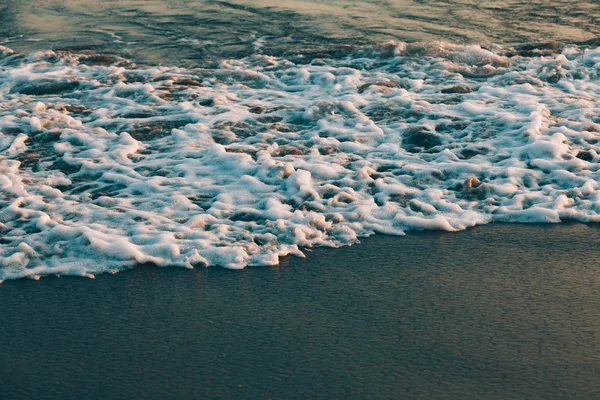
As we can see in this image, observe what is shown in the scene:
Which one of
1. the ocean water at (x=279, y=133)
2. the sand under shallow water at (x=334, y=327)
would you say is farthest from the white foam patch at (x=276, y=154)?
the sand under shallow water at (x=334, y=327)

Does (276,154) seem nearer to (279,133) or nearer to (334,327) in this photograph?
(279,133)

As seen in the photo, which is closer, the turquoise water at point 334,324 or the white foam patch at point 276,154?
the turquoise water at point 334,324

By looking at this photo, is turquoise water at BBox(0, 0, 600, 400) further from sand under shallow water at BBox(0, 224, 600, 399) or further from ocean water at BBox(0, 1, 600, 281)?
ocean water at BBox(0, 1, 600, 281)

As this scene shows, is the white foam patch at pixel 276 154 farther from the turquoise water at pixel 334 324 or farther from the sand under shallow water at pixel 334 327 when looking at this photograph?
the sand under shallow water at pixel 334 327

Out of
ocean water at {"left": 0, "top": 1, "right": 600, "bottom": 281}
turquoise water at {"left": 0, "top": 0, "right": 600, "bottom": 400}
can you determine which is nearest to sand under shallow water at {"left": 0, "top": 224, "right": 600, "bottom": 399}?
turquoise water at {"left": 0, "top": 0, "right": 600, "bottom": 400}

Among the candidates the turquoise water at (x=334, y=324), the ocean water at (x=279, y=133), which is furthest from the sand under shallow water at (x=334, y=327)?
the ocean water at (x=279, y=133)

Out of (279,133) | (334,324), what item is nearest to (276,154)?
(279,133)
